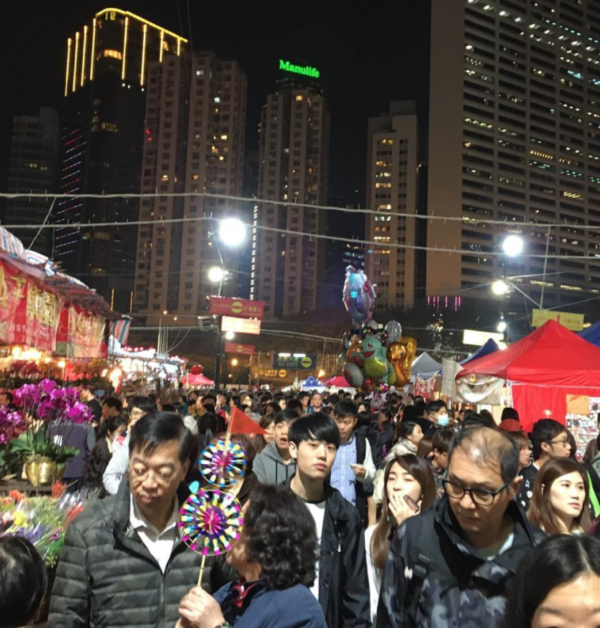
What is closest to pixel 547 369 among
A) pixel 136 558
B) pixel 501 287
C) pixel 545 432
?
pixel 545 432

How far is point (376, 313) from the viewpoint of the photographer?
5409 centimetres

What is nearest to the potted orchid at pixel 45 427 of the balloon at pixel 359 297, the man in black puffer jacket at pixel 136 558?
the man in black puffer jacket at pixel 136 558

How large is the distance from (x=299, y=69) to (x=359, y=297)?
112 metres

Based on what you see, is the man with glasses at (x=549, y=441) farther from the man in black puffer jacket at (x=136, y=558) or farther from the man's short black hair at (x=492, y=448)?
the man in black puffer jacket at (x=136, y=558)

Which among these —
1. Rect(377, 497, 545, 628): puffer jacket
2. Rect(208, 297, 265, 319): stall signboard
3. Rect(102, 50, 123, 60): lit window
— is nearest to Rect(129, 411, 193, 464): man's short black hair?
Rect(377, 497, 545, 628): puffer jacket

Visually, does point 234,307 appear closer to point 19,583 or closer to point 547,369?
point 547,369

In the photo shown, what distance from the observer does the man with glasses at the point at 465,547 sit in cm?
208

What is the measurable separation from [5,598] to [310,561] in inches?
36.1

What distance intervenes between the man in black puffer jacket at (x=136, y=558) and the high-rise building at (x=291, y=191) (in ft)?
303

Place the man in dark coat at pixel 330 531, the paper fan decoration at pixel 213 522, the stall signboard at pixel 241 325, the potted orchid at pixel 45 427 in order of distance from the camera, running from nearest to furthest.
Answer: the paper fan decoration at pixel 213 522
the man in dark coat at pixel 330 531
the potted orchid at pixel 45 427
the stall signboard at pixel 241 325

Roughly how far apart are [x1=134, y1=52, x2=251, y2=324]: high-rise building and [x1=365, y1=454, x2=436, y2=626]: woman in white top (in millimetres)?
84237

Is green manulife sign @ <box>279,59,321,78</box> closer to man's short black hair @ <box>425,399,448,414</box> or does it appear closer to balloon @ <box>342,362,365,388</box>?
balloon @ <box>342,362,365,388</box>

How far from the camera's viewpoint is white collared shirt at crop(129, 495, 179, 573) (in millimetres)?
2547

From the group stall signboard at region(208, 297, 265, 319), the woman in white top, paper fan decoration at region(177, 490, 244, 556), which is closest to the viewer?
paper fan decoration at region(177, 490, 244, 556)
